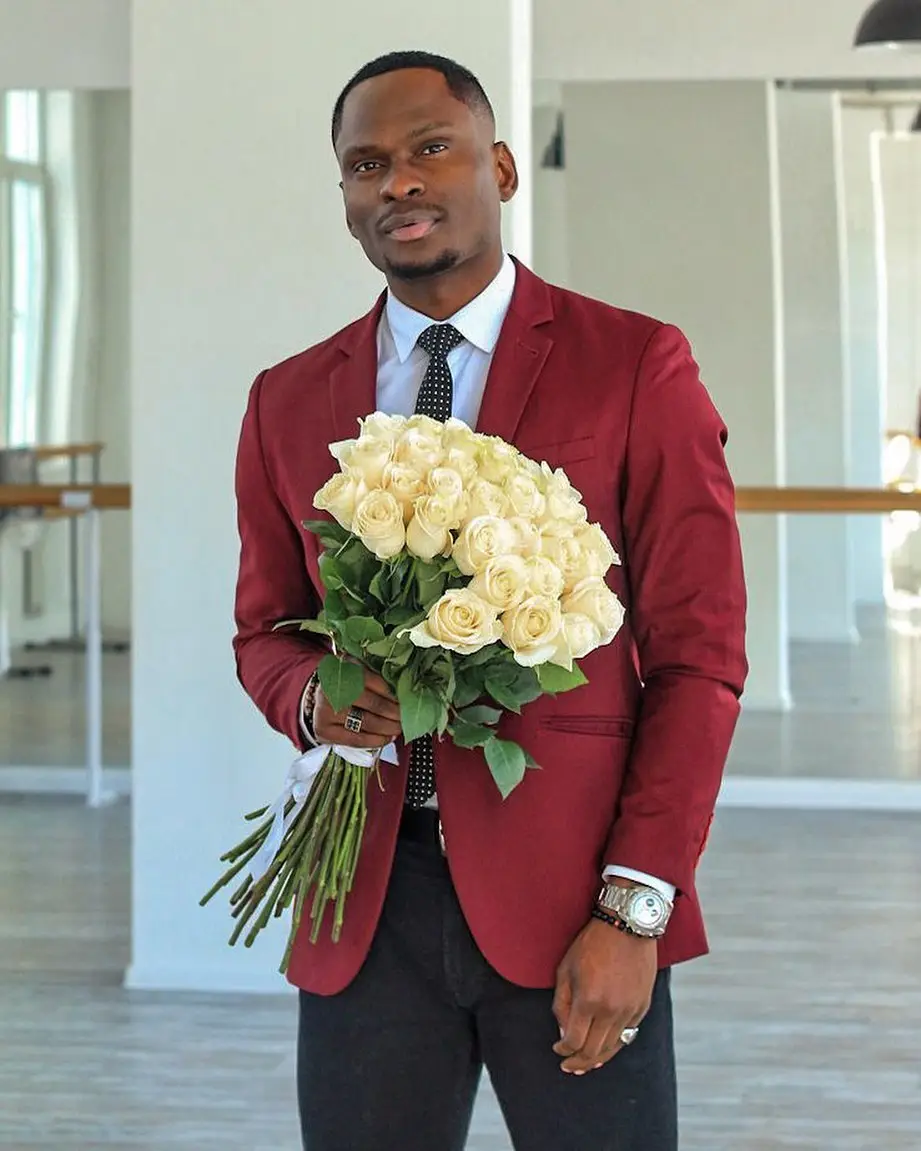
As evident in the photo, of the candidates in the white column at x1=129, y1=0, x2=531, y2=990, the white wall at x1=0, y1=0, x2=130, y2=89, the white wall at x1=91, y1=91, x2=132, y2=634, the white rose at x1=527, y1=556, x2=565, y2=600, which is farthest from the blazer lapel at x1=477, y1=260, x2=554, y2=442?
the white wall at x1=91, y1=91, x2=132, y2=634

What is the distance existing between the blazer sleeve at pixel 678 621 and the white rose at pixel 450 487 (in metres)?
0.21

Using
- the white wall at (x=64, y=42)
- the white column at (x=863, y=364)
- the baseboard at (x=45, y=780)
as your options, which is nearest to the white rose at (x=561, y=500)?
the white wall at (x=64, y=42)

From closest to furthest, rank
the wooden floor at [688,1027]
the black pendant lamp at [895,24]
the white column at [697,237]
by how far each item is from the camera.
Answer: the wooden floor at [688,1027], the black pendant lamp at [895,24], the white column at [697,237]

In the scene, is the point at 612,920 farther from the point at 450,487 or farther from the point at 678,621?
the point at 450,487

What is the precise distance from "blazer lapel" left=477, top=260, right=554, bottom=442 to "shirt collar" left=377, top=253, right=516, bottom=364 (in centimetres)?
2

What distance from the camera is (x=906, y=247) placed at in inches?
388

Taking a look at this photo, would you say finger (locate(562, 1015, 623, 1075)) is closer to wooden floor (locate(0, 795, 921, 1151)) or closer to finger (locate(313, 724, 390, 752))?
finger (locate(313, 724, 390, 752))

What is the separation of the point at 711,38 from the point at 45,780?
12.4 feet

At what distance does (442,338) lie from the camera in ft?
5.91

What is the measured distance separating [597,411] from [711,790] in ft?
1.24

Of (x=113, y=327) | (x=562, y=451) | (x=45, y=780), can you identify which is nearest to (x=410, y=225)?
(x=562, y=451)

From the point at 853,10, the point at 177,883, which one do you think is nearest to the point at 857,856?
the point at 177,883

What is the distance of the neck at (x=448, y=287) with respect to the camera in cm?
178

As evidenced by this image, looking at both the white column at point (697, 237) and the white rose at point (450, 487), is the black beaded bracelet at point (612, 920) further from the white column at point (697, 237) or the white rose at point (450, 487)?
the white column at point (697, 237)
